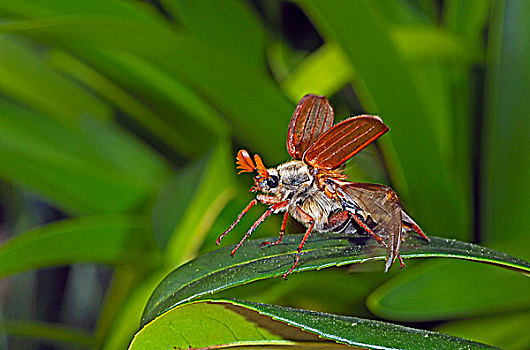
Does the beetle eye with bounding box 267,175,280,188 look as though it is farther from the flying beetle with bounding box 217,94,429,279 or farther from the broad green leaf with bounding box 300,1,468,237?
the broad green leaf with bounding box 300,1,468,237

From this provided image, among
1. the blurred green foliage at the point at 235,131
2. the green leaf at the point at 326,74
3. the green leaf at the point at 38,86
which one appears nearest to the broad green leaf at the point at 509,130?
the blurred green foliage at the point at 235,131

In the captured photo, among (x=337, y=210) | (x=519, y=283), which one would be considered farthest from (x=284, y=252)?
(x=519, y=283)

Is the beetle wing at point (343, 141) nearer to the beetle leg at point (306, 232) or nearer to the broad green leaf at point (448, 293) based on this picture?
the beetle leg at point (306, 232)

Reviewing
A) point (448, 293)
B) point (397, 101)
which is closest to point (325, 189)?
point (448, 293)

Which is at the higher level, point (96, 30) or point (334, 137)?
point (96, 30)

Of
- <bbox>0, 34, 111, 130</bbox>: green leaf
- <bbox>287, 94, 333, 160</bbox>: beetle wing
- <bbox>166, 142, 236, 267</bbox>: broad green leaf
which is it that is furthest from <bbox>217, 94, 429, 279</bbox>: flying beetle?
<bbox>0, 34, 111, 130</bbox>: green leaf

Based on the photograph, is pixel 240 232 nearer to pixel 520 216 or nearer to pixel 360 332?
pixel 520 216

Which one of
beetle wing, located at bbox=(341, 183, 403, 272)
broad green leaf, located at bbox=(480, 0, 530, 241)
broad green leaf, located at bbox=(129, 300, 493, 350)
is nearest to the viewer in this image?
broad green leaf, located at bbox=(129, 300, 493, 350)
